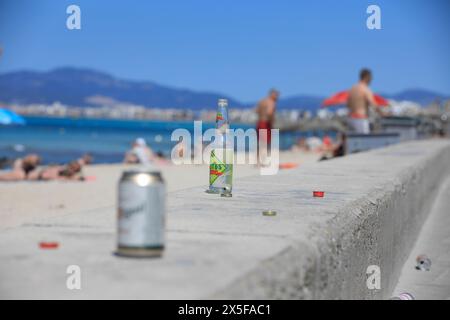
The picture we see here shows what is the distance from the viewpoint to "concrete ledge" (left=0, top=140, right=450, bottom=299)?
258cm

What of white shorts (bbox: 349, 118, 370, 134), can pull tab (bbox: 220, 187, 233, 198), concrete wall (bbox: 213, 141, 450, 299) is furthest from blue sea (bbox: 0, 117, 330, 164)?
can pull tab (bbox: 220, 187, 233, 198)

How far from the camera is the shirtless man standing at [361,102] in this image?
13961 mm

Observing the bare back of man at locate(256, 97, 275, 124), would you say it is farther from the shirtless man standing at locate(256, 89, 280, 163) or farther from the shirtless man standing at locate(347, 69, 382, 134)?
the shirtless man standing at locate(347, 69, 382, 134)

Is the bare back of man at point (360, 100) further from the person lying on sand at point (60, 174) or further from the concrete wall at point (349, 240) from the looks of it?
the person lying on sand at point (60, 174)

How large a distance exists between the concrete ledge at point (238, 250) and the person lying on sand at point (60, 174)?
12.4 meters

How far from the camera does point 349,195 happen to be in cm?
515

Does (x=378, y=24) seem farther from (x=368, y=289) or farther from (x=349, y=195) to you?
(x=368, y=289)

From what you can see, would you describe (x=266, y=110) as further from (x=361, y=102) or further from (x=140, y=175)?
(x=140, y=175)

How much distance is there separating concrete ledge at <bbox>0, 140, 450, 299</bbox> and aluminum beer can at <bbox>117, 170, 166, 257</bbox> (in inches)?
2.4

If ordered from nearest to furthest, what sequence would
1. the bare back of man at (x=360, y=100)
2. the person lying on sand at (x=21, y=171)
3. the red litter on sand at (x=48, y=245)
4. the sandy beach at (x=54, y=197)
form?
the red litter on sand at (x=48, y=245)
the sandy beach at (x=54, y=197)
the bare back of man at (x=360, y=100)
the person lying on sand at (x=21, y=171)

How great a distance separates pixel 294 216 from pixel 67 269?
1620 mm


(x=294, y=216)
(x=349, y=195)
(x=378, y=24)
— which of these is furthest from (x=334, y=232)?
(x=378, y=24)

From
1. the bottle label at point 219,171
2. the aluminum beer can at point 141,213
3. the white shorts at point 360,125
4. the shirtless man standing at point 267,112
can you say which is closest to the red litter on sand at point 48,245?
the aluminum beer can at point 141,213

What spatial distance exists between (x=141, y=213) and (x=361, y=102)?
11.6 m
